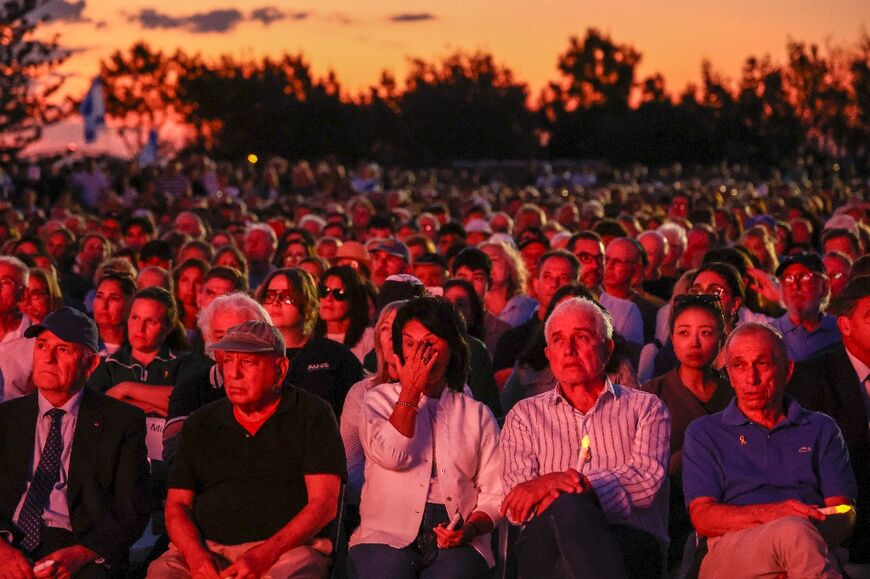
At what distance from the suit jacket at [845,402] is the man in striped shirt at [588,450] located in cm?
81

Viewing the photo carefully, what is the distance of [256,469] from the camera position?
6.59 m

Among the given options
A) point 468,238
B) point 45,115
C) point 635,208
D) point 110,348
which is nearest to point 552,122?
point 45,115

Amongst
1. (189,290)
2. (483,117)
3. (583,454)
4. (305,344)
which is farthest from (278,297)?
(483,117)

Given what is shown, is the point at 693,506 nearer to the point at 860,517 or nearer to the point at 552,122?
the point at 860,517

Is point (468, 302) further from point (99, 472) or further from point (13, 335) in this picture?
point (99, 472)

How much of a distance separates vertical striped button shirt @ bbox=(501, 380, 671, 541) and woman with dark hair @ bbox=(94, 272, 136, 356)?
3.61 m

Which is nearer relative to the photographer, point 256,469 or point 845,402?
point 256,469

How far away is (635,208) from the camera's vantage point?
23875 mm

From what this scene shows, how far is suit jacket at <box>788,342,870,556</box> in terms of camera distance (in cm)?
692

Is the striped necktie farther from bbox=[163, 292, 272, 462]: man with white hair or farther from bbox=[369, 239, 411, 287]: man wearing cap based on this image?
bbox=[369, 239, 411, 287]: man wearing cap

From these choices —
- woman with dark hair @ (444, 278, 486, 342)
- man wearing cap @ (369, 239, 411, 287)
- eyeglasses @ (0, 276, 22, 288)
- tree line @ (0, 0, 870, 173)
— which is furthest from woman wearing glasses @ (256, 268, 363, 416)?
tree line @ (0, 0, 870, 173)

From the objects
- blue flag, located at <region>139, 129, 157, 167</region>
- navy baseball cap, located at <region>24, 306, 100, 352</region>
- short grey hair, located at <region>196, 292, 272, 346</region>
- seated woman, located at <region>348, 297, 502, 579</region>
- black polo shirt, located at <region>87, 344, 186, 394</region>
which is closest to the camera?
seated woman, located at <region>348, 297, 502, 579</region>

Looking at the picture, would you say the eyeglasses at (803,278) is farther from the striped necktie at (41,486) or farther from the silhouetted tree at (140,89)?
the silhouetted tree at (140,89)

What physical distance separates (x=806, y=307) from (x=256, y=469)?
4350mm
